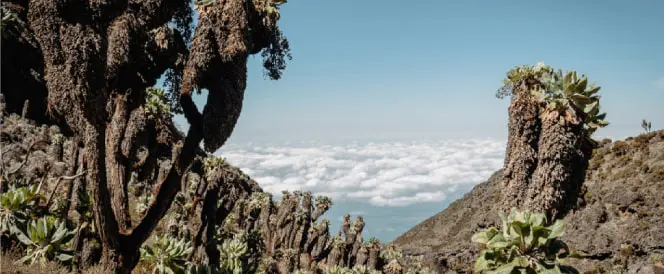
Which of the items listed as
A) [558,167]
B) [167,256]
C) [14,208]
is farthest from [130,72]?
[558,167]

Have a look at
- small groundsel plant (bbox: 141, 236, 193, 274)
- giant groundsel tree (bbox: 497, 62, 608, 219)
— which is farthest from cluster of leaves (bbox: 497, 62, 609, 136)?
small groundsel plant (bbox: 141, 236, 193, 274)

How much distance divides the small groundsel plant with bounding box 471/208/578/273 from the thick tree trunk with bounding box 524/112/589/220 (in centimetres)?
111

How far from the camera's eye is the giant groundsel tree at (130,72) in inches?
322

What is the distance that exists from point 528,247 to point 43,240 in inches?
396

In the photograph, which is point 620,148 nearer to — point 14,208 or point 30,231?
point 30,231

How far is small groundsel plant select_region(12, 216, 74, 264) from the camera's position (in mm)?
9352

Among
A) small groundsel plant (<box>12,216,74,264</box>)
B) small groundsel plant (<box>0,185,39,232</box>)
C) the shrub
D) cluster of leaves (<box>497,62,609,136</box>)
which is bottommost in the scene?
small groundsel plant (<box>12,216,74,264</box>)

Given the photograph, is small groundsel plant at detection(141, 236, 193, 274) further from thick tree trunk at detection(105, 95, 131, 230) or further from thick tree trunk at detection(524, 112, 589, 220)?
thick tree trunk at detection(524, 112, 589, 220)

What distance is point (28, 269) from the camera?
8039 millimetres

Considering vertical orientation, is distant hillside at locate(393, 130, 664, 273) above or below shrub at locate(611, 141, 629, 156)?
below

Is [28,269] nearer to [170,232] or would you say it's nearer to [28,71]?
[170,232]

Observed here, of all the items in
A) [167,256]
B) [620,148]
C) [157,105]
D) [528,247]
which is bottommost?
[528,247]

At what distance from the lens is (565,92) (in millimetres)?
8930

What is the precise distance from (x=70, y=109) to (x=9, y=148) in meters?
22.2
